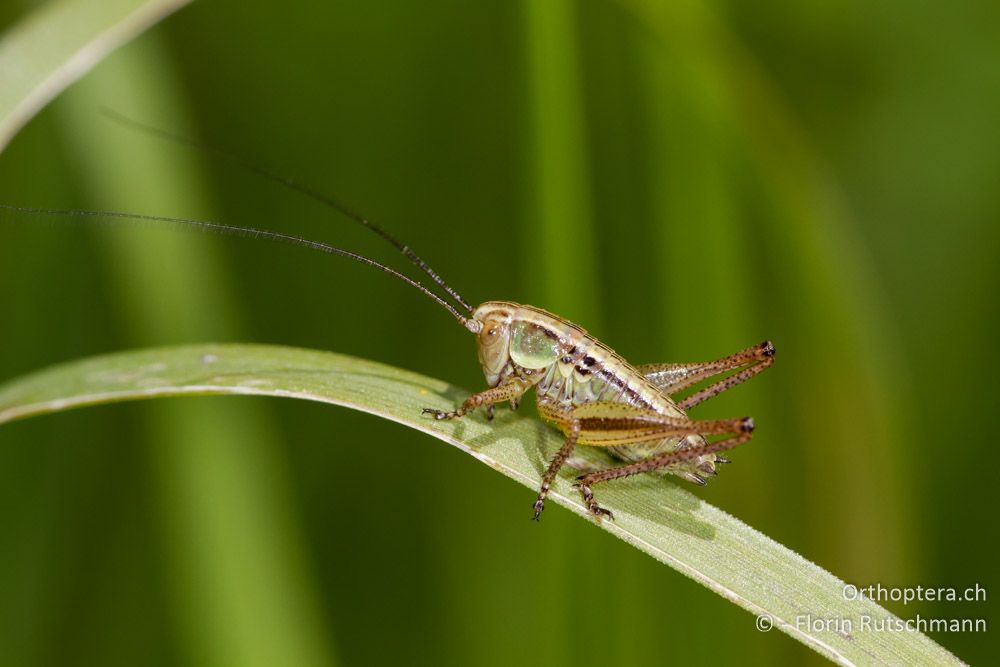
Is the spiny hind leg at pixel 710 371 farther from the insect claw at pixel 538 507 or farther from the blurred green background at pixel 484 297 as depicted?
the insect claw at pixel 538 507

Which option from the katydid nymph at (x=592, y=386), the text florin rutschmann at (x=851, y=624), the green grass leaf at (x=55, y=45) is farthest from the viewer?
the katydid nymph at (x=592, y=386)

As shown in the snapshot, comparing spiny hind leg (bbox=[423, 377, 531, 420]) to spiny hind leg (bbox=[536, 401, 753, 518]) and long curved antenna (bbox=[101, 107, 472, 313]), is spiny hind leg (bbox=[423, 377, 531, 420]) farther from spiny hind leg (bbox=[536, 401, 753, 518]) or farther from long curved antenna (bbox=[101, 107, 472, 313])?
long curved antenna (bbox=[101, 107, 472, 313])

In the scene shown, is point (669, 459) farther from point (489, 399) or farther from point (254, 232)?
point (254, 232)

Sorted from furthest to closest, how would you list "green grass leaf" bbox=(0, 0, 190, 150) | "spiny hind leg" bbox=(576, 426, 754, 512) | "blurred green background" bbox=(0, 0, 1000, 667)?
"blurred green background" bbox=(0, 0, 1000, 667)
"spiny hind leg" bbox=(576, 426, 754, 512)
"green grass leaf" bbox=(0, 0, 190, 150)

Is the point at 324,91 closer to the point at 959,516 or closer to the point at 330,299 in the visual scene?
the point at 330,299

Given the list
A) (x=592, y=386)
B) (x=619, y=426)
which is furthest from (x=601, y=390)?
(x=619, y=426)

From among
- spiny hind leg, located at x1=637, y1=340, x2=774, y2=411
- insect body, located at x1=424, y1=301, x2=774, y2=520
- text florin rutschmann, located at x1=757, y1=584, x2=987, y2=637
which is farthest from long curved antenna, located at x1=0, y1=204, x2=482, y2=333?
text florin rutschmann, located at x1=757, y1=584, x2=987, y2=637

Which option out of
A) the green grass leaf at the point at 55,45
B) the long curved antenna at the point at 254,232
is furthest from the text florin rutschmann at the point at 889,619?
the green grass leaf at the point at 55,45
